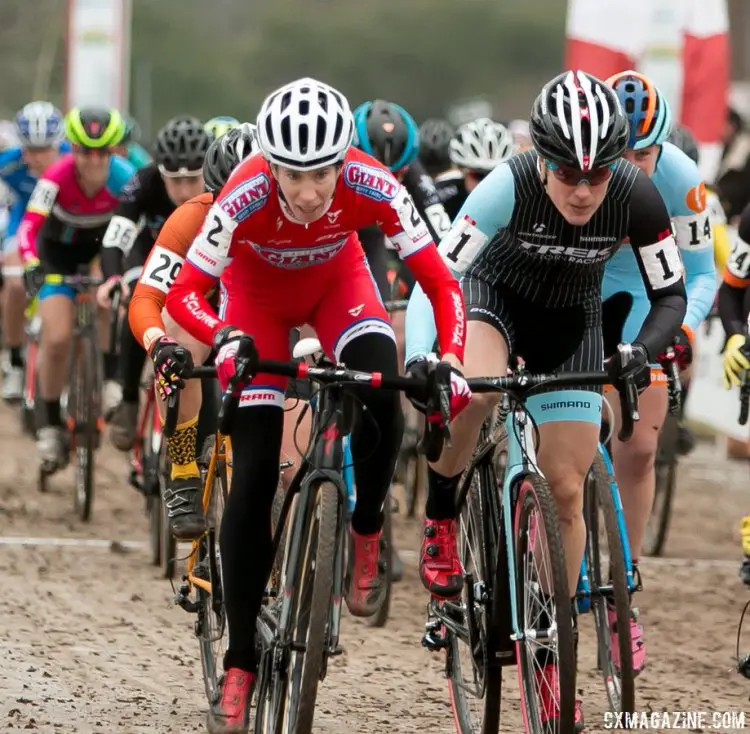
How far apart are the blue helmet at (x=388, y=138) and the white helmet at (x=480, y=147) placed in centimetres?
141

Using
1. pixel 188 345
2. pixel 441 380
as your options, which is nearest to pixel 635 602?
pixel 188 345

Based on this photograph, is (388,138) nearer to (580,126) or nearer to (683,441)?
(683,441)

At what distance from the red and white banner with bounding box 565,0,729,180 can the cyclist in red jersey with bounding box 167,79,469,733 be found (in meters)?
9.64

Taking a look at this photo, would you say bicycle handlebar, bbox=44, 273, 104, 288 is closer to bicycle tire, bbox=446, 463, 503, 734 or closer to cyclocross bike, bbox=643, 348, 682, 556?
cyclocross bike, bbox=643, 348, 682, 556

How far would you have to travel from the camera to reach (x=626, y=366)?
561 cm

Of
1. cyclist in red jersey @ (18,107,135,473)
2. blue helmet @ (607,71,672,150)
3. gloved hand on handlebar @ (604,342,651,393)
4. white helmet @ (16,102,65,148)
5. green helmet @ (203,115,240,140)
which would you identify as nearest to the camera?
gloved hand on handlebar @ (604,342,651,393)

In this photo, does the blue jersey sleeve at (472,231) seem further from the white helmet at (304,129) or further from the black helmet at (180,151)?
the black helmet at (180,151)

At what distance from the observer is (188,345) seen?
7660mm

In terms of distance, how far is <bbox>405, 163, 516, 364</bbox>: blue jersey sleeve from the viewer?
20.0 feet

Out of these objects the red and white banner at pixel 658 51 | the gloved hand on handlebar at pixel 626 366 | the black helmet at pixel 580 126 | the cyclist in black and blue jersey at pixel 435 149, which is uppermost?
the red and white banner at pixel 658 51

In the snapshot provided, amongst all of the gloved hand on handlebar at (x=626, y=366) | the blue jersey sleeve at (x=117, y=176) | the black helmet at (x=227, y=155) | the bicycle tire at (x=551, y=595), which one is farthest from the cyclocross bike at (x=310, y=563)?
the blue jersey sleeve at (x=117, y=176)

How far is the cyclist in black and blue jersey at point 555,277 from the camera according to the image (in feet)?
19.3

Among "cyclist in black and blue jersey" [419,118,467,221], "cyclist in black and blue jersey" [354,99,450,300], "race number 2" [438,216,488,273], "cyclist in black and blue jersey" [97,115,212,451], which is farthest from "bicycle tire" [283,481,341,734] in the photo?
"cyclist in black and blue jersey" [419,118,467,221]

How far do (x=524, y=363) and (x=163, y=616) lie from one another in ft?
10.5
